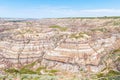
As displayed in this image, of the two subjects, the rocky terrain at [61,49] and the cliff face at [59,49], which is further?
the cliff face at [59,49]

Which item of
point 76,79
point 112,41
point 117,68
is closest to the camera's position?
point 76,79

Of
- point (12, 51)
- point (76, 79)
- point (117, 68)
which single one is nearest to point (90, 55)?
point (117, 68)

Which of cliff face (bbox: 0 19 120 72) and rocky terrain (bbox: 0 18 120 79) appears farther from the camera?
cliff face (bbox: 0 19 120 72)

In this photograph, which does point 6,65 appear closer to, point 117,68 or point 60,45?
point 60,45

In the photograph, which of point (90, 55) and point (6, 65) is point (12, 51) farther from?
point (90, 55)

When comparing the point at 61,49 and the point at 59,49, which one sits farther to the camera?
the point at 59,49

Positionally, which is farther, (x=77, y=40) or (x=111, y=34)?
(x=111, y=34)

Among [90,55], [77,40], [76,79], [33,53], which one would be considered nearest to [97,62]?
[90,55]

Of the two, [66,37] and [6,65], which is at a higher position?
[66,37]

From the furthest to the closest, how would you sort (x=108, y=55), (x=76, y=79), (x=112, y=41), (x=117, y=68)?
(x=112, y=41) < (x=108, y=55) < (x=117, y=68) < (x=76, y=79)
